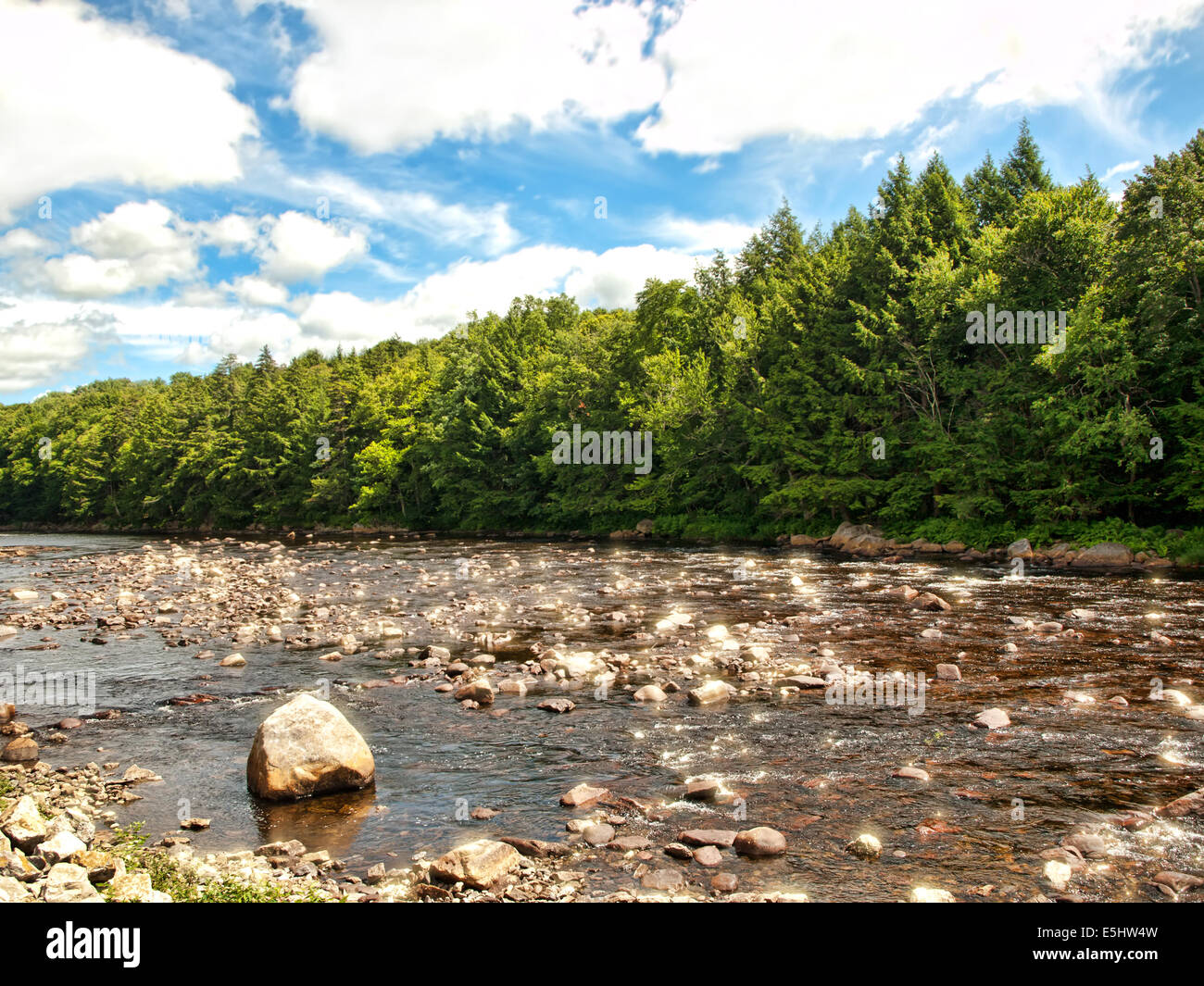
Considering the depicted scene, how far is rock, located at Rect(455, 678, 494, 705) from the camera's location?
12.2m

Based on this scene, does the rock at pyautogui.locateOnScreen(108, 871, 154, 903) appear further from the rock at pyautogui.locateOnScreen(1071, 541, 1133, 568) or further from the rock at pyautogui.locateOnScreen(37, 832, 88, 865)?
the rock at pyautogui.locateOnScreen(1071, 541, 1133, 568)

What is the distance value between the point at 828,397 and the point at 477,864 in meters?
40.1

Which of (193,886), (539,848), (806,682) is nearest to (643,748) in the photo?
(539,848)

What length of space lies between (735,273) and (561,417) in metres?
19.4

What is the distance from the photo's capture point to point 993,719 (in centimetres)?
1062

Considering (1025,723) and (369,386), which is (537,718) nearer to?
(1025,723)

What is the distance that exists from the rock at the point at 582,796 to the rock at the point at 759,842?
1822mm

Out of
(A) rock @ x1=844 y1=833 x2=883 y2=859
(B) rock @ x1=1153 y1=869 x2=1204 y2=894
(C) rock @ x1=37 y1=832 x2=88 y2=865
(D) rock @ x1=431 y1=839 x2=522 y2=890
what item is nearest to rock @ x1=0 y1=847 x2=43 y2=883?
(C) rock @ x1=37 y1=832 x2=88 y2=865

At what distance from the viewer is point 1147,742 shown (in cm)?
971

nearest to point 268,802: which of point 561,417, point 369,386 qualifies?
point 561,417

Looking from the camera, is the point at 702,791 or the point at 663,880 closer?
the point at 663,880

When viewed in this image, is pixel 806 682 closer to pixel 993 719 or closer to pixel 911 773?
pixel 993 719

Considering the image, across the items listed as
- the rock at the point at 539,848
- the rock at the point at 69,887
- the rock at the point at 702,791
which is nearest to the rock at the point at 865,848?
the rock at the point at 702,791

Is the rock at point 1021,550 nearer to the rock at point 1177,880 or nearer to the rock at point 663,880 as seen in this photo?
the rock at point 1177,880
